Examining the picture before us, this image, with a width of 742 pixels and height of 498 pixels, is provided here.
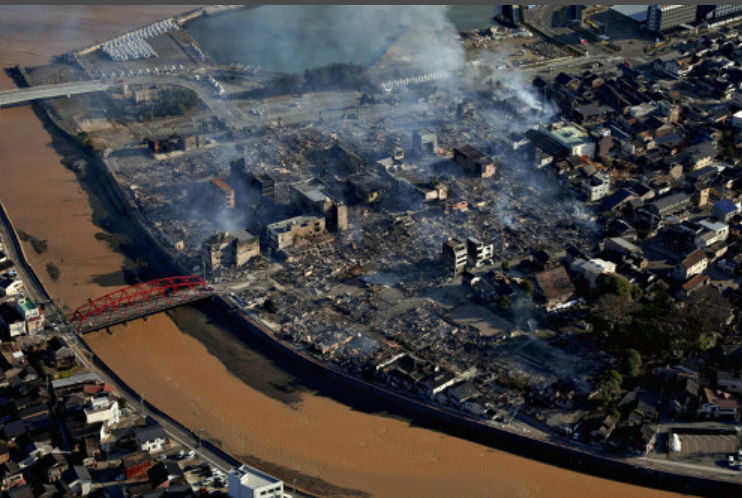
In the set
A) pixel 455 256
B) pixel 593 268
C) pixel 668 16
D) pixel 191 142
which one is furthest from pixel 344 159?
pixel 668 16

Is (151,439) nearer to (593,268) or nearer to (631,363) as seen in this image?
(631,363)

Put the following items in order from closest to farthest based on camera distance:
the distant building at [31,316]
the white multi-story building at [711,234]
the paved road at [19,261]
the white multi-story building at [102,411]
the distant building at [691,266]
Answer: the white multi-story building at [102,411] → the distant building at [31,316] → the distant building at [691,266] → the paved road at [19,261] → the white multi-story building at [711,234]

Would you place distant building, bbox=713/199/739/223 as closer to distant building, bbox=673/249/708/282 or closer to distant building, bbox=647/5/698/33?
distant building, bbox=673/249/708/282

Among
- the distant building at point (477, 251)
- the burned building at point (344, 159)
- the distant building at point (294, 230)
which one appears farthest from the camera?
the burned building at point (344, 159)

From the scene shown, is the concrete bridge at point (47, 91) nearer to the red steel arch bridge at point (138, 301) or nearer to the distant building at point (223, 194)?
the distant building at point (223, 194)

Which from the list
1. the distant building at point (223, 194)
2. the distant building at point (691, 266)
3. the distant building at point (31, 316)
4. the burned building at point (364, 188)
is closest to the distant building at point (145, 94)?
the distant building at point (223, 194)

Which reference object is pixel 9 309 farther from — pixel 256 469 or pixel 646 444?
pixel 646 444

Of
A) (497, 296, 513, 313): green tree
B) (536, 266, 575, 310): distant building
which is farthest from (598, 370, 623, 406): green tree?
(497, 296, 513, 313): green tree

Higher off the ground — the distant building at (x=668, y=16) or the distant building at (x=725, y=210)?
the distant building at (x=668, y=16)
